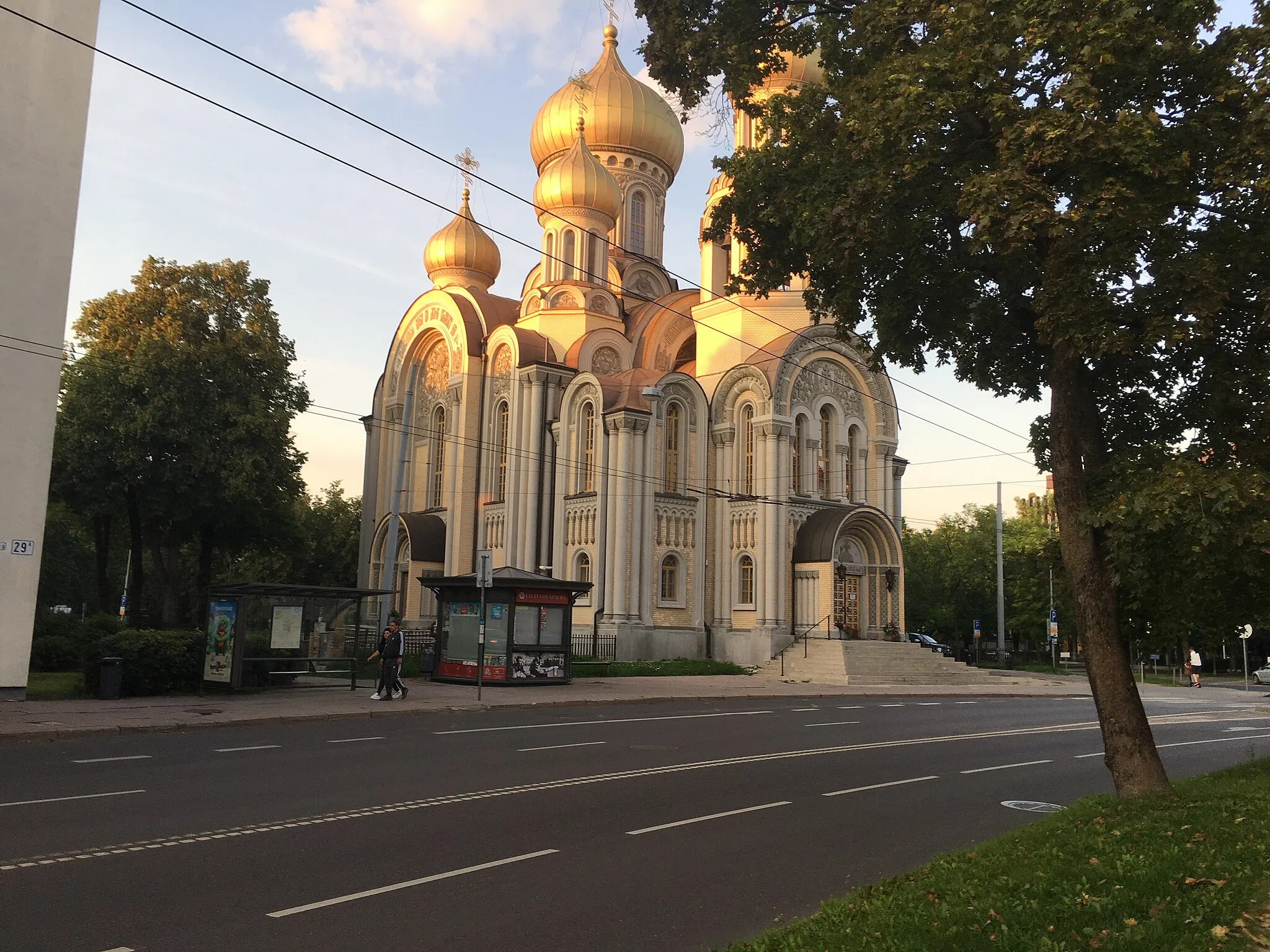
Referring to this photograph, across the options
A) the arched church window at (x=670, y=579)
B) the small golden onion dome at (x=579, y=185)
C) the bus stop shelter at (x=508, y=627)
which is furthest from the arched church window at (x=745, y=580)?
the small golden onion dome at (x=579, y=185)

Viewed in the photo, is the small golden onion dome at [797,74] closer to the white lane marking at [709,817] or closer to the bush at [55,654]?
the bush at [55,654]

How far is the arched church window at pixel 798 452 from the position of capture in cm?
3631

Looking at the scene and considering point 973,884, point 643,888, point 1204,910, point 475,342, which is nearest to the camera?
point 1204,910

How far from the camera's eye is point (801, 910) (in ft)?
21.3

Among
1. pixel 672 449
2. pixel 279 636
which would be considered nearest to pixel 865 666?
pixel 672 449

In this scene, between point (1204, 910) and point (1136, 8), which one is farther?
point (1136, 8)

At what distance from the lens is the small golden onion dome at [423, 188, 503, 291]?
→ 147 ft

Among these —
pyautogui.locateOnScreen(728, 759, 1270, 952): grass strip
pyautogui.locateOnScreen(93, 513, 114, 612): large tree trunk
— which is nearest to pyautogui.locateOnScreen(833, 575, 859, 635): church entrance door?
pyautogui.locateOnScreen(93, 513, 114, 612): large tree trunk

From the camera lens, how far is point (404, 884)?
677cm

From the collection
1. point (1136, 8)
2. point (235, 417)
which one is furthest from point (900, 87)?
point (235, 417)

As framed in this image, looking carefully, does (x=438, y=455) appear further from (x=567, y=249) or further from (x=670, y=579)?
(x=670, y=579)

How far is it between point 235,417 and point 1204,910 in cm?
3009

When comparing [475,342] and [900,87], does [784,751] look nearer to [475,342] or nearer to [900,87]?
[900,87]

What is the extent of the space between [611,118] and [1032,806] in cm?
3917
